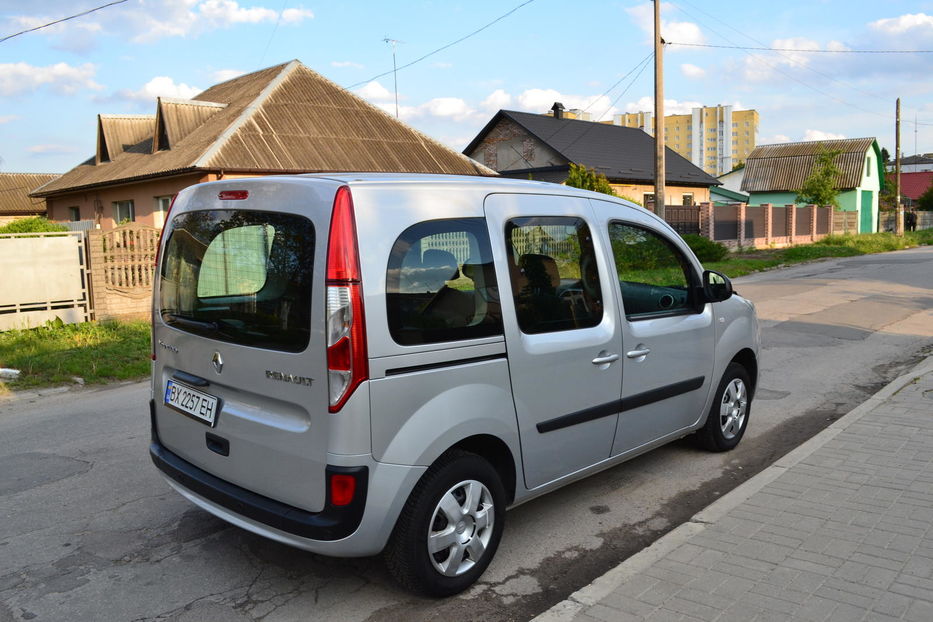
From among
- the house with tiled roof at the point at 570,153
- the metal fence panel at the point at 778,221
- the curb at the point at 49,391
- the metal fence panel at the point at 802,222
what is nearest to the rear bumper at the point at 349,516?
the curb at the point at 49,391

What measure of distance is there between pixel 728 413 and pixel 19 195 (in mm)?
62467

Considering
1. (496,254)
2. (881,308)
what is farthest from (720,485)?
(881,308)

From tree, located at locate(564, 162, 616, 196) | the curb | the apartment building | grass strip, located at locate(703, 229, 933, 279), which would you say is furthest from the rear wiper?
the apartment building

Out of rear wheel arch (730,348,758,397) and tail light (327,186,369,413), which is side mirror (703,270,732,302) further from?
tail light (327,186,369,413)

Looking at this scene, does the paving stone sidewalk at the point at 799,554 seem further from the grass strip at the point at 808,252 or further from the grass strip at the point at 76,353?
the grass strip at the point at 808,252

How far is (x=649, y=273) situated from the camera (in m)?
4.95

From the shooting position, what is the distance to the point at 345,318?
3.10 meters

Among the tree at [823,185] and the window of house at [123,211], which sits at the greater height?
the tree at [823,185]

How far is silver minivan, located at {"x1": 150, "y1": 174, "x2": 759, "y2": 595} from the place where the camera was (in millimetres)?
3141

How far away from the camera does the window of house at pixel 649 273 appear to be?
14.7ft

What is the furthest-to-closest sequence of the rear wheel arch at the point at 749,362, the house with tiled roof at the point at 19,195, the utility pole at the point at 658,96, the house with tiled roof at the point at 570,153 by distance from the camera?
the house with tiled roof at the point at 19,195 < the house with tiled roof at the point at 570,153 < the utility pole at the point at 658,96 < the rear wheel arch at the point at 749,362

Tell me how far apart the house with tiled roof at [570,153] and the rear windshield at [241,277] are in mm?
32893

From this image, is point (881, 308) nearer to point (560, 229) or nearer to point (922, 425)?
point (922, 425)

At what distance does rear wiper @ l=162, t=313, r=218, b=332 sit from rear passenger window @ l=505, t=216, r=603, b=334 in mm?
1427
